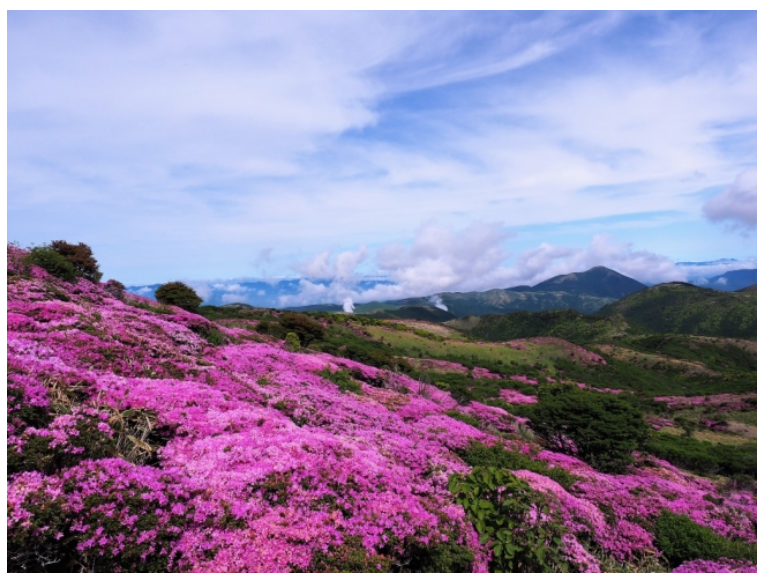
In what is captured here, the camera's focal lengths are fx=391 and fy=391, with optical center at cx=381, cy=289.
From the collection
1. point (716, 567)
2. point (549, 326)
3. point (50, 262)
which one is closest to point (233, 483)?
point (716, 567)

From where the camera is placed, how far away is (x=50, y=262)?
18828 mm

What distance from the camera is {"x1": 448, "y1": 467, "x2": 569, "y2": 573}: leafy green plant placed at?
5.73 m

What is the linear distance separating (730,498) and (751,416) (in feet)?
102

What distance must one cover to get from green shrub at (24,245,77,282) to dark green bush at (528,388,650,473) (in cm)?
2440

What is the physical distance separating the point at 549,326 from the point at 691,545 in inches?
5329

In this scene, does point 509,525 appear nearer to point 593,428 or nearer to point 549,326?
point 593,428

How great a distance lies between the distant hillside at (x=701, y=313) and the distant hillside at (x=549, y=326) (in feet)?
85.1

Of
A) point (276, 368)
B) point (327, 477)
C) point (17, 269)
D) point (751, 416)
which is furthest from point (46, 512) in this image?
point (751, 416)

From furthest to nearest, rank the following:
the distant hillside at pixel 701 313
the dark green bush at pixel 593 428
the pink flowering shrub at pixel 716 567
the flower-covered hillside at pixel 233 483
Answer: the distant hillside at pixel 701 313
the dark green bush at pixel 593 428
the pink flowering shrub at pixel 716 567
the flower-covered hillside at pixel 233 483

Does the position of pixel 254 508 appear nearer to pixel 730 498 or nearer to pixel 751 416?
pixel 730 498

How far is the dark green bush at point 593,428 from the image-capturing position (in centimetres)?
1666

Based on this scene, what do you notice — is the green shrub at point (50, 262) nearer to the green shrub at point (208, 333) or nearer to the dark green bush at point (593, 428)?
the green shrub at point (208, 333)

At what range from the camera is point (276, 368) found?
15.9 metres

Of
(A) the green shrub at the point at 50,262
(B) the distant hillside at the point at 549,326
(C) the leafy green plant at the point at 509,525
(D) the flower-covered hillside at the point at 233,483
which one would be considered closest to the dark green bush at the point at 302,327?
(A) the green shrub at the point at 50,262
